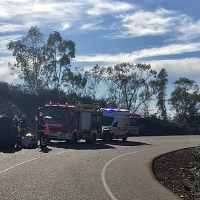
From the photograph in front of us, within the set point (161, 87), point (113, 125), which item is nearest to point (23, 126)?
point (113, 125)

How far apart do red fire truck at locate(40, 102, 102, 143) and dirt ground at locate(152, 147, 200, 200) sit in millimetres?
6773

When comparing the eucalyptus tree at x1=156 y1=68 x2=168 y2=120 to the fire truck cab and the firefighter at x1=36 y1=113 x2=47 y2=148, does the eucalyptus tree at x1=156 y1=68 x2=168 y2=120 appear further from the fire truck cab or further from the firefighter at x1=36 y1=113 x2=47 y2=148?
the firefighter at x1=36 y1=113 x2=47 y2=148

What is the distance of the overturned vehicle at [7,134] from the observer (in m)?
25.6

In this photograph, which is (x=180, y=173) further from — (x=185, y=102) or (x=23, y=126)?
(x=185, y=102)

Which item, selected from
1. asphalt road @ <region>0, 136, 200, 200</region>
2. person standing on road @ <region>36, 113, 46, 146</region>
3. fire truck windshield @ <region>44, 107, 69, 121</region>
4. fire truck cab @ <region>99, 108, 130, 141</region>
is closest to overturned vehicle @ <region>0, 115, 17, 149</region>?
person standing on road @ <region>36, 113, 46, 146</region>

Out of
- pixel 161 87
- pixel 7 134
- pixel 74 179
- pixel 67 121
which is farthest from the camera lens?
pixel 161 87

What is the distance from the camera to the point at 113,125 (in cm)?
4122

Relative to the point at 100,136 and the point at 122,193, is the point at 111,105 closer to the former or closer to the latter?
the point at 100,136

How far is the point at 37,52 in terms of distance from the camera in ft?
183

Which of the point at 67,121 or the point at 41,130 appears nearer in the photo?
the point at 41,130

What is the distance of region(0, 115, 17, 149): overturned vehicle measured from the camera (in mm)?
25625

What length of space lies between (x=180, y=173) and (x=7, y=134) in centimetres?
948

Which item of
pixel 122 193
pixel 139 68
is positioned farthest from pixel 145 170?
pixel 139 68

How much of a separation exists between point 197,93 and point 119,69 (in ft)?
69.5
